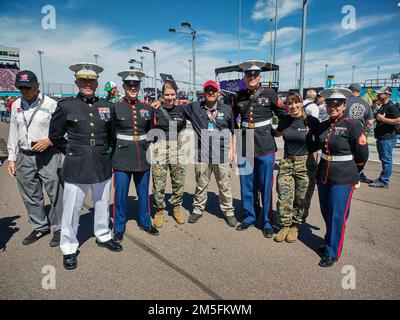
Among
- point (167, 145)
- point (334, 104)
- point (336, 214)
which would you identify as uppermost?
point (334, 104)

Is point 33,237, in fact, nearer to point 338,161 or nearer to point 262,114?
point 262,114

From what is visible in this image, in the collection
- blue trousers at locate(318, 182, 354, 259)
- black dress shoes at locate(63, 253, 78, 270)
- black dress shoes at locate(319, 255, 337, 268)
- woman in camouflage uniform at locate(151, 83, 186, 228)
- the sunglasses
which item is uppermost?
the sunglasses

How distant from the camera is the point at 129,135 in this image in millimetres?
3480

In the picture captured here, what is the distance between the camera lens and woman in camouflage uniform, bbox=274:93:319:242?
340 cm

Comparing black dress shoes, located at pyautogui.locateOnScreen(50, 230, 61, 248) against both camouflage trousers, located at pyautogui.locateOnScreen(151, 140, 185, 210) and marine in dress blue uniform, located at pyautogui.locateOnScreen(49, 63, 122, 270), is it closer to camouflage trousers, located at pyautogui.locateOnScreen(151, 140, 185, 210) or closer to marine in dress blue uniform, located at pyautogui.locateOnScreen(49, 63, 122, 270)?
marine in dress blue uniform, located at pyautogui.locateOnScreen(49, 63, 122, 270)

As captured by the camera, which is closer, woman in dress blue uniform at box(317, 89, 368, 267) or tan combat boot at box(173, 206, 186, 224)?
woman in dress blue uniform at box(317, 89, 368, 267)

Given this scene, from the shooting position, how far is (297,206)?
3.63 meters

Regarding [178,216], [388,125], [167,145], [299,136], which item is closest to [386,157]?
[388,125]

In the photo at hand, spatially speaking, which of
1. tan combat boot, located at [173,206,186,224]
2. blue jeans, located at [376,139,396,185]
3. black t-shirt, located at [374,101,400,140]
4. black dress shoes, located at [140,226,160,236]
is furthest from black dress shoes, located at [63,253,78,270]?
black t-shirt, located at [374,101,400,140]

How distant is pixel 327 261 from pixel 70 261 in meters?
2.84

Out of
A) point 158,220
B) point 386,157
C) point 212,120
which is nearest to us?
point 212,120

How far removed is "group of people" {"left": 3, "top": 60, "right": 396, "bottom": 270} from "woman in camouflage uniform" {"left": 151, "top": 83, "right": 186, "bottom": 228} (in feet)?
0.05

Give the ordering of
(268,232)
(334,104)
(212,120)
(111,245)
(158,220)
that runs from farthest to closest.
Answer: (158,220), (212,120), (268,232), (111,245), (334,104)

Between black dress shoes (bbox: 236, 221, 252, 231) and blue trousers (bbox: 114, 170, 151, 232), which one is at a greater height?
blue trousers (bbox: 114, 170, 151, 232)
